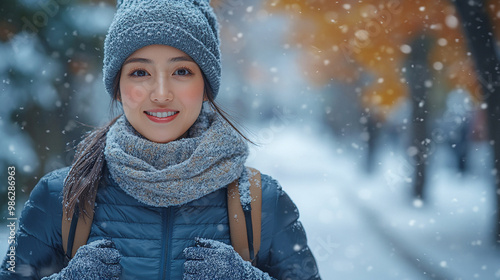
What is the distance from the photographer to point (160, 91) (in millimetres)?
1848

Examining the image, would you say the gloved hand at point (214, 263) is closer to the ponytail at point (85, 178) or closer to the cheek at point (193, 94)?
the ponytail at point (85, 178)

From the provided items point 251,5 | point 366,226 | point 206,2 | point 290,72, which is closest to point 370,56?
point 290,72

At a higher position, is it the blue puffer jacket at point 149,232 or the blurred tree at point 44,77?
the blurred tree at point 44,77

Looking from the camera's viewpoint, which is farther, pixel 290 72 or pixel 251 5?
pixel 290 72

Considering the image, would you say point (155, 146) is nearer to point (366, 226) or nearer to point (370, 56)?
point (366, 226)

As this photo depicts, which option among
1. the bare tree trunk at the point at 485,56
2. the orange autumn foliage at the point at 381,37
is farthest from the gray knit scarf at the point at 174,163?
the orange autumn foliage at the point at 381,37

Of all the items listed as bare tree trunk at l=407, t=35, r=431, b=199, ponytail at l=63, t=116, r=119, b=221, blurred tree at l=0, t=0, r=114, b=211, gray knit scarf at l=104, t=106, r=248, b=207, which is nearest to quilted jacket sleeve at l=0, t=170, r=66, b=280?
ponytail at l=63, t=116, r=119, b=221

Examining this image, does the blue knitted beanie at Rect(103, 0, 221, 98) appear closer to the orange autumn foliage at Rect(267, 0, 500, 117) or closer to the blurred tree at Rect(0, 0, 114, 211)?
the blurred tree at Rect(0, 0, 114, 211)

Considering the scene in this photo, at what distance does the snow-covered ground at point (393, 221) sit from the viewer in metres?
5.39

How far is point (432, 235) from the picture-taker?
6578 mm

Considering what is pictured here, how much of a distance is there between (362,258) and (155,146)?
179 inches

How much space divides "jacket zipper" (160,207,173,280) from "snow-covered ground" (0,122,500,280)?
1.48 m

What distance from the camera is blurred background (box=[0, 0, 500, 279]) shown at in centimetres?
456

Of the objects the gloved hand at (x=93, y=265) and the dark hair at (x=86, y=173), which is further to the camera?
the dark hair at (x=86, y=173)
